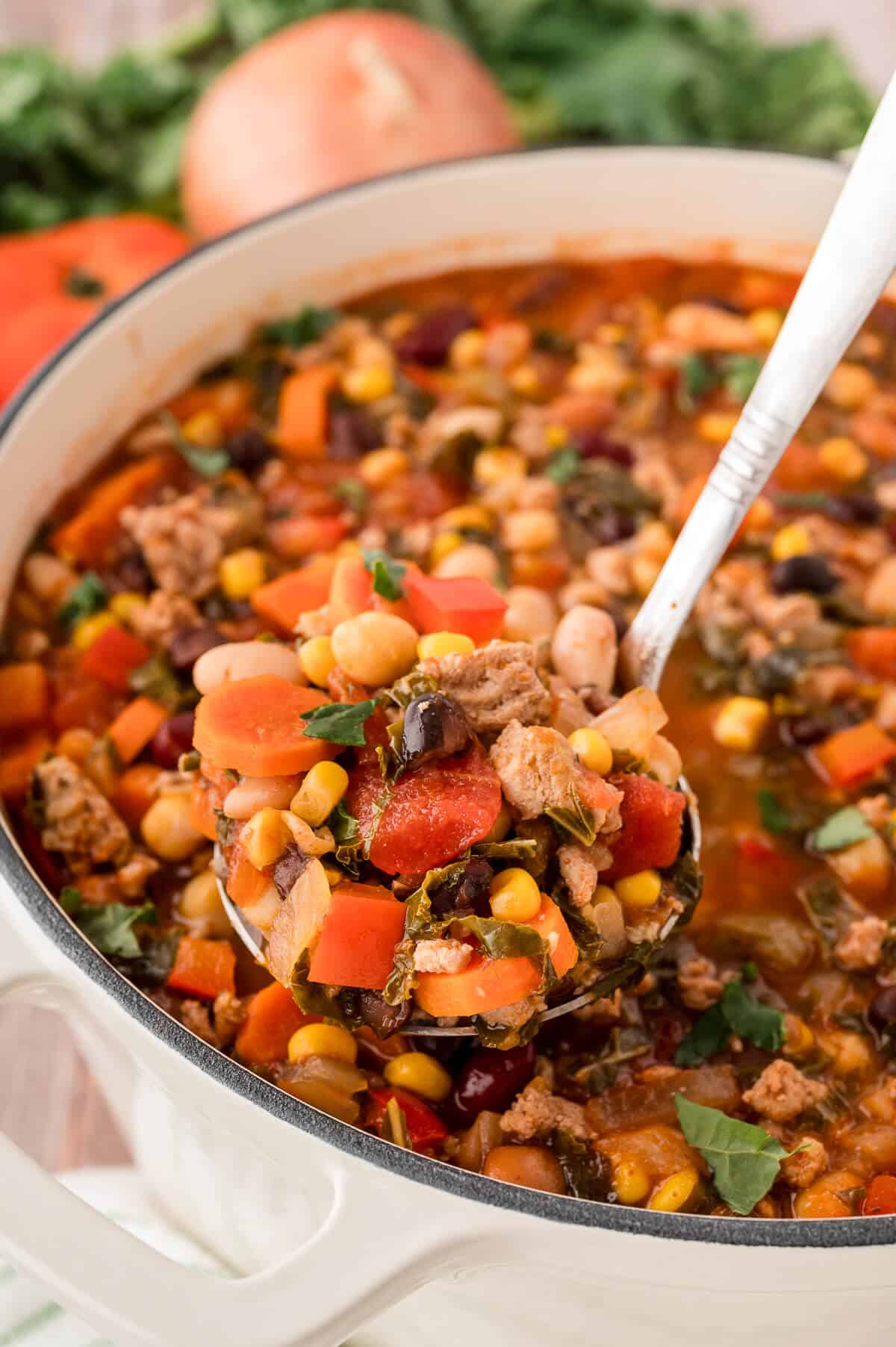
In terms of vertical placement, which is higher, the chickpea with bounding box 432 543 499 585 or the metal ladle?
the metal ladle

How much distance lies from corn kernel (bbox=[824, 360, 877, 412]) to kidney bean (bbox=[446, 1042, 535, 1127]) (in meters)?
2.44

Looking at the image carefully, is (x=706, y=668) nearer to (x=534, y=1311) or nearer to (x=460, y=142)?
(x=534, y=1311)

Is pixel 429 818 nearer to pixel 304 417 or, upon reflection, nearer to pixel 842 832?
pixel 842 832

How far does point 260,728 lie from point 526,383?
2021mm

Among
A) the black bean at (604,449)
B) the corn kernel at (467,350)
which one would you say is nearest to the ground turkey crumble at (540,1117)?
the black bean at (604,449)

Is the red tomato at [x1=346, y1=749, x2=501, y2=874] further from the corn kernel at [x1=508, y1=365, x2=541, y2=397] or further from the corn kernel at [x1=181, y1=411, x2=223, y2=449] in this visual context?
the corn kernel at [x1=508, y1=365, x2=541, y2=397]

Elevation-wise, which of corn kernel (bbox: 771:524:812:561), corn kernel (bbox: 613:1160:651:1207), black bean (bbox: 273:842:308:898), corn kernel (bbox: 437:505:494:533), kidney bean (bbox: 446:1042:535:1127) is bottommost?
corn kernel (bbox: 771:524:812:561)

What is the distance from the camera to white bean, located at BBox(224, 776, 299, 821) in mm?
2576

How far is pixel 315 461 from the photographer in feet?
13.5

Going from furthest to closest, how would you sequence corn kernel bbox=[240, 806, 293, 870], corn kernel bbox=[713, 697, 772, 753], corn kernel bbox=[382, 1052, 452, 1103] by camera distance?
corn kernel bbox=[713, 697, 772, 753]
corn kernel bbox=[382, 1052, 452, 1103]
corn kernel bbox=[240, 806, 293, 870]

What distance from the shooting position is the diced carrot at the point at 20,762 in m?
3.23

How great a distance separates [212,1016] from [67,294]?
122 inches

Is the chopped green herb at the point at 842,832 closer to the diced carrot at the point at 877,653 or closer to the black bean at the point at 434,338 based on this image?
the diced carrot at the point at 877,653

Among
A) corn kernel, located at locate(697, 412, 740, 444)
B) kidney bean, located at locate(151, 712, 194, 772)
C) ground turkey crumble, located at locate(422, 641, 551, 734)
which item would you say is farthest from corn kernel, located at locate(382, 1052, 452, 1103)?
corn kernel, located at locate(697, 412, 740, 444)
